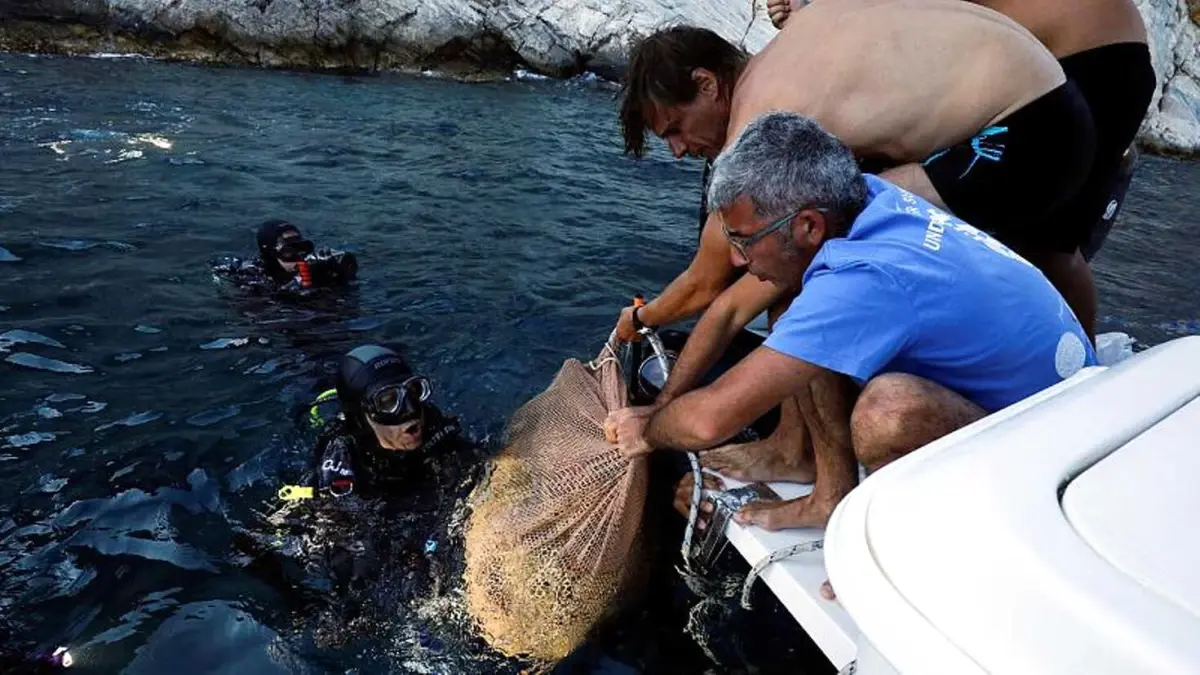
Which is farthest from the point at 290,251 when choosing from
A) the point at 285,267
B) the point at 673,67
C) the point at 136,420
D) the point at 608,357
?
the point at 673,67

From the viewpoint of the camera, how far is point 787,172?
2.26 m

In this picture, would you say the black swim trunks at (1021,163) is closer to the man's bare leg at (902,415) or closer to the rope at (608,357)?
the man's bare leg at (902,415)

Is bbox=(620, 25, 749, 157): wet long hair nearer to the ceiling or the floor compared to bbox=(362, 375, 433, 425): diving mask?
nearer to the ceiling

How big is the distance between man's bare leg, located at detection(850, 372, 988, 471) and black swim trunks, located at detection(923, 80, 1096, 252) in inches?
42.1

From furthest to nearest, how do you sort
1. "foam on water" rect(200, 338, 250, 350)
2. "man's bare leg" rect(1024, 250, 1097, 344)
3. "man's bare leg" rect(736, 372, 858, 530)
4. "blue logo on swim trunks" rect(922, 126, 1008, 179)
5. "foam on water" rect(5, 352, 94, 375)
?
"foam on water" rect(200, 338, 250, 350), "foam on water" rect(5, 352, 94, 375), "man's bare leg" rect(1024, 250, 1097, 344), "blue logo on swim trunks" rect(922, 126, 1008, 179), "man's bare leg" rect(736, 372, 858, 530)

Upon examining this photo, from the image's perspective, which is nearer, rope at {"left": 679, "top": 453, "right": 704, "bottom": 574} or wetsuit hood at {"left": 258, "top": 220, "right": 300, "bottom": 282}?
rope at {"left": 679, "top": 453, "right": 704, "bottom": 574}

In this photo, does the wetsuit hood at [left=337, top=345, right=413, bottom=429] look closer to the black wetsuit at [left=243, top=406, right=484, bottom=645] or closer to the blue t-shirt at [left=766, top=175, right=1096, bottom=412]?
the black wetsuit at [left=243, top=406, right=484, bottom=645]

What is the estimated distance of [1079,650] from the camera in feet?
3.20

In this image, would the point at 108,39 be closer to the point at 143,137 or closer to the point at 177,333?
the point at 143,137

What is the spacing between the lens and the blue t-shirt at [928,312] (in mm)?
2119

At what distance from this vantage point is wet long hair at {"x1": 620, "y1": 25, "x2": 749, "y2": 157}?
314 cm

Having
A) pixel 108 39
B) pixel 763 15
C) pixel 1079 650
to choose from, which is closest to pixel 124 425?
pixel 1079 650

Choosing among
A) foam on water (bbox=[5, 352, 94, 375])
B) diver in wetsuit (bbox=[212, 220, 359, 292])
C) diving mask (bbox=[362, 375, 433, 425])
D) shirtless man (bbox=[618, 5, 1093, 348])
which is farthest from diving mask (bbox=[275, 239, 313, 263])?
shirtless man (bbox=[618, 5, 1093, 348])

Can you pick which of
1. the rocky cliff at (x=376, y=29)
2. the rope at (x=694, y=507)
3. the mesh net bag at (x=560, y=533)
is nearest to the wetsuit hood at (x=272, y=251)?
the mesh net bag at (x=560, y=533)
